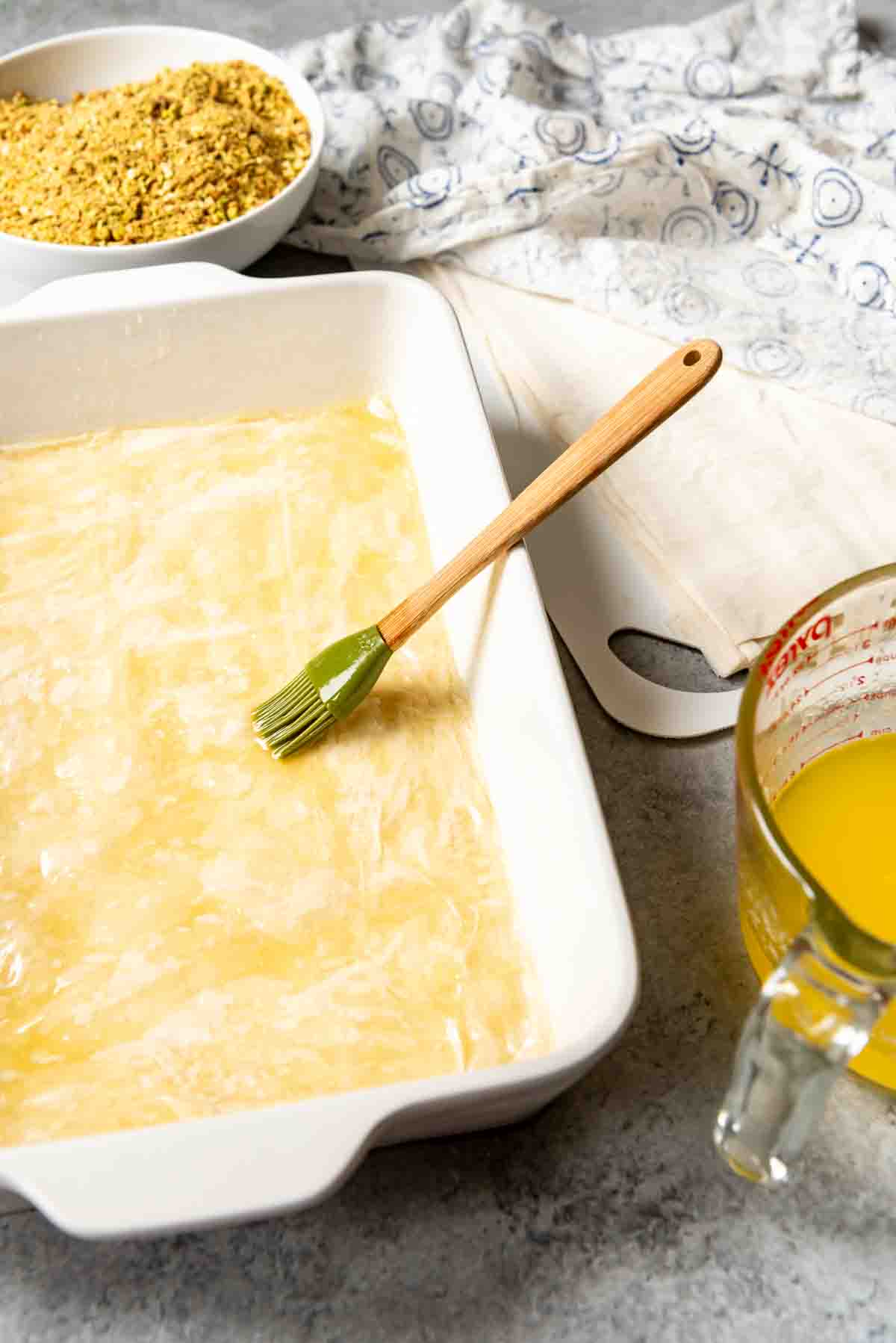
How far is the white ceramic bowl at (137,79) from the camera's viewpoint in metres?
1.03

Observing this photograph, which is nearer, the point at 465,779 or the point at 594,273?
the point at 465,779

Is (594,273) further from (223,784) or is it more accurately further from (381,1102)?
(381,1102)

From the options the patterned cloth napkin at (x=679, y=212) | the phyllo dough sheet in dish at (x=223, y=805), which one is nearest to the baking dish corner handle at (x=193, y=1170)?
the phyllo dough sheet in dish at (x=223, y=805)

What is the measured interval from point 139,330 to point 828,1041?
0.67 metres

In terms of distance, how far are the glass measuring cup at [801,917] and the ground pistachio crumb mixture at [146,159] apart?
603 mm

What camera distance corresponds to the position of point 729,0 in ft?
4.69

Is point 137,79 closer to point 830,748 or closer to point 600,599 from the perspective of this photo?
point 600,599

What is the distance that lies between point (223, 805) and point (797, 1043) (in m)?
0.40

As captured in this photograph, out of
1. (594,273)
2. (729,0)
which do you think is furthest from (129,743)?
(729,0)

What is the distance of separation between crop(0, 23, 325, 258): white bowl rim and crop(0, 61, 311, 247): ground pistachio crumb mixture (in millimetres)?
11

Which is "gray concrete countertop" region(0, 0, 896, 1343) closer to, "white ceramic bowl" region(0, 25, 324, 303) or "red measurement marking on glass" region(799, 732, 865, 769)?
"red measurement marking on glass" region(799, 732, 865, 769)

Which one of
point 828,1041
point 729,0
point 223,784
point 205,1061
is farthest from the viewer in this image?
point 729,0

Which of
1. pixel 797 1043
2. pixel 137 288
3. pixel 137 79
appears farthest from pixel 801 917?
pixel 137 79

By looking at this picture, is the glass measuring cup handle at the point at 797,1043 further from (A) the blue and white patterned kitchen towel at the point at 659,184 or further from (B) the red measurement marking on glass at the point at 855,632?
(A) the blue and white patterned kitchen towel at the point at 659,184
